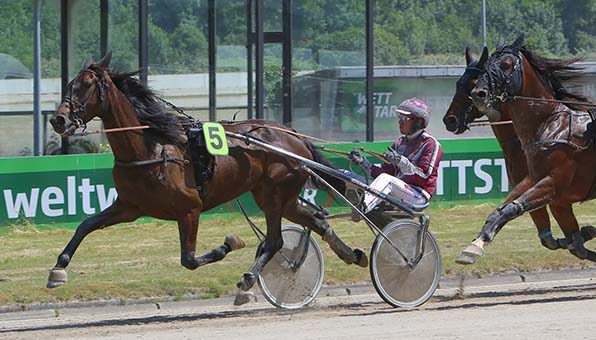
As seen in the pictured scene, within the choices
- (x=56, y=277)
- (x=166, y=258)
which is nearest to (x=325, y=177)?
(x=56, y=277)

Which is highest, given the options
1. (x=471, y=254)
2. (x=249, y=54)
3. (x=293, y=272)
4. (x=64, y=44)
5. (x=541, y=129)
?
(x=64, y=44)

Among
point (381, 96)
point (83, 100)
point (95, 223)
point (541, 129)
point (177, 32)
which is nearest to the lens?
point (83, 100)

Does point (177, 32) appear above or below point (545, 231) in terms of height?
above

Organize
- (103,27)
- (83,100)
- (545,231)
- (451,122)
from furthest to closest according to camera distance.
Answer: (103,27) → (545,231) → (451,122) → (83,100)

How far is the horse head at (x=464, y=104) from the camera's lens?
445 inches

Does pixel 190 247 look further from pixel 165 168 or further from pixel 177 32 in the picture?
pixel 177 32

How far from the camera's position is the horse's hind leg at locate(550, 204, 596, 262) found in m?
11.3

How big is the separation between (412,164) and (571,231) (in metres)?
1.99

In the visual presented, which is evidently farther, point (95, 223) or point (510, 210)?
point (510, 210)

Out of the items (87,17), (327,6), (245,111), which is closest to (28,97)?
(87,17)

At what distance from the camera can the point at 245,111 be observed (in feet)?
65.1

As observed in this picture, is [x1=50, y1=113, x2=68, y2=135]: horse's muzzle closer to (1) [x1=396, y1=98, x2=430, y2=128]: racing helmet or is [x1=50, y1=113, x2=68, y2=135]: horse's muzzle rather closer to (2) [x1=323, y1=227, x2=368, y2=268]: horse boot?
(2) [x1=323, y1=227, x2=368, y2=268]: horse boot

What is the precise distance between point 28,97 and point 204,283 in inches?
341

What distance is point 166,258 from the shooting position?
13.5 m
